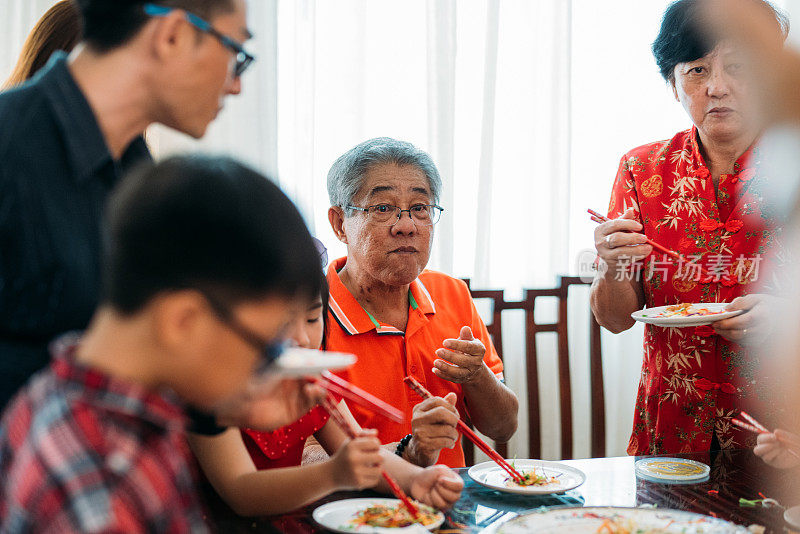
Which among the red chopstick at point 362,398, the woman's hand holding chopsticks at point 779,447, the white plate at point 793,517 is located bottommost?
the white plate at point 793,517

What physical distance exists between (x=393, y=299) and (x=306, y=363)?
45.4 inches

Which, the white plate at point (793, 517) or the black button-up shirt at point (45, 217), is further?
the white plate at point (793, 517)

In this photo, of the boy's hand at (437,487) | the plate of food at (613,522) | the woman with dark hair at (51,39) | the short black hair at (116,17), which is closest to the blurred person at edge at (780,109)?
the plate of food at (613,522)

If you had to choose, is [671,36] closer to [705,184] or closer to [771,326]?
[705,184]

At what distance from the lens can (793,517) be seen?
4.02 ft

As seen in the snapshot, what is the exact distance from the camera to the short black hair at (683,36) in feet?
6.38

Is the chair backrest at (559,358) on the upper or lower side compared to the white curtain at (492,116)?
lower

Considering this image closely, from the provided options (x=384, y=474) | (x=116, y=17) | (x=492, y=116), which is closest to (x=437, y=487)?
(x=384, y=474)

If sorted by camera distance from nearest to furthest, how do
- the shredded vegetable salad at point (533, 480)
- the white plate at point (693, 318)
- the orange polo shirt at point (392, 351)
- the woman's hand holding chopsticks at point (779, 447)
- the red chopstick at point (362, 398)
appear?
the red chopstick at point (362, 398)
the woman's hand holding chopsticks at point (779, 447)
the shredded vegetable salad at point (533, 480)
the white plate at point (693, 318)
the orange polo shirt at point (392, 351)

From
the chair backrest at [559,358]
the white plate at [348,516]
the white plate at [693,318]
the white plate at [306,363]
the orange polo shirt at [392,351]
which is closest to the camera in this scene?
the white plate at [306,363]

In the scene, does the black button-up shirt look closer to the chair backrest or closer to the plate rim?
the plate rim

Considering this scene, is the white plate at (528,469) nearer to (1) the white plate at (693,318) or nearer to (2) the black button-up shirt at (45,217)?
(1) the white plate at (693,318)

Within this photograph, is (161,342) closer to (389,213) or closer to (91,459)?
(91,459)

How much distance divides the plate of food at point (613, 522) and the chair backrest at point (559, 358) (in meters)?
1.24
